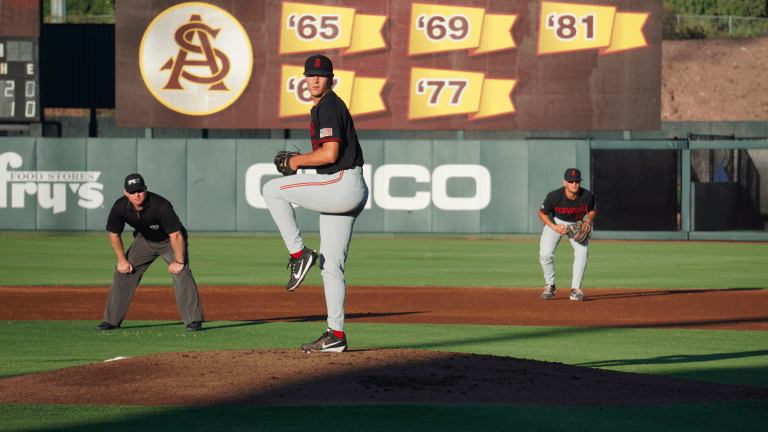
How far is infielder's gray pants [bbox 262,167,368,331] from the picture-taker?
16.9ft

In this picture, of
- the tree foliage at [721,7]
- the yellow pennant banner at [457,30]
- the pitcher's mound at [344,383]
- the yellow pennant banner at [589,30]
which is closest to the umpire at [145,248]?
the pitcher's mound at [344,383]

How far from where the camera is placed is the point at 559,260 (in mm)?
16250

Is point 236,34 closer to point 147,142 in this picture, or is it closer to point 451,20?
point 147,142

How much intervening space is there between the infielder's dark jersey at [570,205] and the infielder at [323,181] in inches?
230

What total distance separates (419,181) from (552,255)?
10.2 meters

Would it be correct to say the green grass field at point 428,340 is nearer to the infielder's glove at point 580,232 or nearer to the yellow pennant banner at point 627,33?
the infielder's glove at point 580,232

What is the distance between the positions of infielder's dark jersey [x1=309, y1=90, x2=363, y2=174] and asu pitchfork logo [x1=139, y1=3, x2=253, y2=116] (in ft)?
52.5

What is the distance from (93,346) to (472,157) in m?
14.7

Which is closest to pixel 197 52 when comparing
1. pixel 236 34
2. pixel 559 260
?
pixel 236 34

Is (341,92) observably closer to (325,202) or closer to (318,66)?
(318,66)

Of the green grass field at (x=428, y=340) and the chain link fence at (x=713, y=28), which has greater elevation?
the chain link fence at (x=713, y=28)

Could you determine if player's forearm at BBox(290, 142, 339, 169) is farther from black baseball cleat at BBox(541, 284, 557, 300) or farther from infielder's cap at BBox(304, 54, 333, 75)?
black baseball cleat at BBox(541, 284, 557, 300)

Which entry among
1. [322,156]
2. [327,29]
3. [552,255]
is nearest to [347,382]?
[322,156]

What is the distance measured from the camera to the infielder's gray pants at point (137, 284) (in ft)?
25.9
